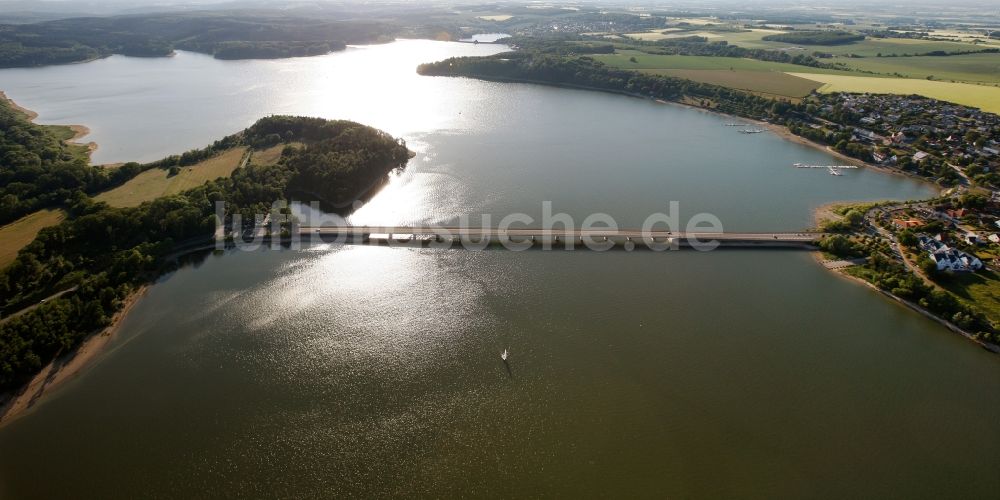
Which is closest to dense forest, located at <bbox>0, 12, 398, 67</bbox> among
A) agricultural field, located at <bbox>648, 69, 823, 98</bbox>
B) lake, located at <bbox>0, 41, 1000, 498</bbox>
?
agricultural field, located at <bbox>648, 69, 823, 98</bbox>

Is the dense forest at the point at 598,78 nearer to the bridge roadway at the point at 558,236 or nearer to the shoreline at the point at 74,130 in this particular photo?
the bridge roadway at the point at 558,236

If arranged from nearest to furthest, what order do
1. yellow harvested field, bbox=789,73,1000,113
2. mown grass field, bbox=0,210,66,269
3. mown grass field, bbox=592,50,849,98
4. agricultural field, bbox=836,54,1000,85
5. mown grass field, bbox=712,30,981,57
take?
mown grass field, bbox=0,210,66,269 < yellow harvested field, bbox=789,73,1000,113 < mown grass field, bbox=592,50,849,98 < agricultural field, bbox=836,54,1000,85 < mown grass field, bbox=712,30,981,57

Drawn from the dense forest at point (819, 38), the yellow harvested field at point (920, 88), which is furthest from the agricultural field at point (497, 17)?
the yellow harvested field at point (920, 88)

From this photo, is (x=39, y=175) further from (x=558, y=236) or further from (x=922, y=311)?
(x=922, y=311)

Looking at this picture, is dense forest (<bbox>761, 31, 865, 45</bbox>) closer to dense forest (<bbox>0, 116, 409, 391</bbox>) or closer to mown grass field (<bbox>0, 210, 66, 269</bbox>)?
dense forest (<bbox>0, 116, 409, 391</bbox>)

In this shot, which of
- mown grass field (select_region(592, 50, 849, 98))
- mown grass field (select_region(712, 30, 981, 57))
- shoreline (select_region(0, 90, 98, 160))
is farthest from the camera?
mown grass field (select_region(712, 30, 981, 57))

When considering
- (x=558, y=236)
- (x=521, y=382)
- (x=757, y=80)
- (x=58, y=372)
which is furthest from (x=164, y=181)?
(x=757, y=80)
